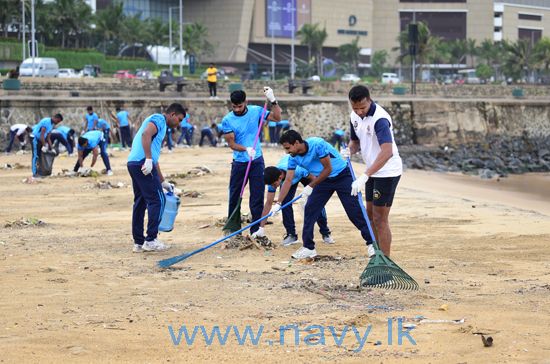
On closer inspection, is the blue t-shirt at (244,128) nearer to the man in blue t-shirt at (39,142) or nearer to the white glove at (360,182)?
the white glove at (360,182)

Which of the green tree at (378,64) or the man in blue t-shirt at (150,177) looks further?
the green tree at (378,64)

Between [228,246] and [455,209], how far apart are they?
16.6 ft

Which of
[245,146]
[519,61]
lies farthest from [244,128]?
[519,61]

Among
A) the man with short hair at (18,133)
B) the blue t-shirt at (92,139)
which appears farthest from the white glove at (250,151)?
the man with short hair at (18,133)

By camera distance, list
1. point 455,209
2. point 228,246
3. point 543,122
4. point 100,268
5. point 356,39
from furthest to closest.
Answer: point 356,39, point 543,122, point 455,209, point 228,246, point 100,268

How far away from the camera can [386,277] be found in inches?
343

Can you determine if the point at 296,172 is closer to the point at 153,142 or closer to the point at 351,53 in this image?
the point at 153,142

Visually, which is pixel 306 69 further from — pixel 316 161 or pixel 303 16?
pixel 316 161

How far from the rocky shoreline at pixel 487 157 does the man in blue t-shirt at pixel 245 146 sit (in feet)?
68.5

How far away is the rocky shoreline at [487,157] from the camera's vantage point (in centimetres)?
3459

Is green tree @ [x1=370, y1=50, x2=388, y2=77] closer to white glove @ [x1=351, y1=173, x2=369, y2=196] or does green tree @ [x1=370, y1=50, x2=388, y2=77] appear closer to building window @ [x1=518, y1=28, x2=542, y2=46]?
building window @ [x1=518, y1=28, x2=542, y2=46]

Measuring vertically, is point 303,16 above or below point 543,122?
above

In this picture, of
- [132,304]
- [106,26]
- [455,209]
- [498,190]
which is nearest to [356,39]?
[106,26]

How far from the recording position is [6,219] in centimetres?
1441
